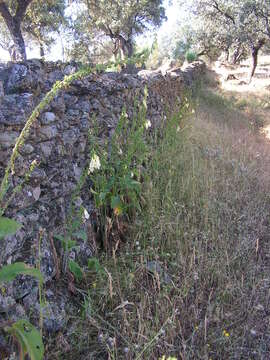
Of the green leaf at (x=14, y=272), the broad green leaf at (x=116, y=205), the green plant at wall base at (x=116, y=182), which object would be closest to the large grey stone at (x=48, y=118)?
the green plant at wall base at (x=116, y=182)

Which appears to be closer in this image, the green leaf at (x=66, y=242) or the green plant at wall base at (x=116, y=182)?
the green leaf at (x=66, y=242)

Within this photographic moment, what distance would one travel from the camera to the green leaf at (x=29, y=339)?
1255 mm

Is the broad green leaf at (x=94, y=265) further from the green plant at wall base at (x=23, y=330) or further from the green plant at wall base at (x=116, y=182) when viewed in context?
the green plant at wall base at (x=23, y=330)

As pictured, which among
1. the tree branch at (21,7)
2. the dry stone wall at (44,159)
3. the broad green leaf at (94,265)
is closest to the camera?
the dry stone wall at (44,159)

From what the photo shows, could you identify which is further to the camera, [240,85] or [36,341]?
[240,85]

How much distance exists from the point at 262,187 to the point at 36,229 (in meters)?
2.96

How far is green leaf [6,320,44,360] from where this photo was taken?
125 cm

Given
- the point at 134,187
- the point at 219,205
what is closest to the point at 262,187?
the point at 219,205

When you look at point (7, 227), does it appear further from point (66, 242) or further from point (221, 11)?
point (221, 11)

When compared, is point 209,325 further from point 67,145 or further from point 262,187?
point 262,187

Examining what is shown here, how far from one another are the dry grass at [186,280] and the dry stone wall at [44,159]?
301 mm

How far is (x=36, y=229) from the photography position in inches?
75.2

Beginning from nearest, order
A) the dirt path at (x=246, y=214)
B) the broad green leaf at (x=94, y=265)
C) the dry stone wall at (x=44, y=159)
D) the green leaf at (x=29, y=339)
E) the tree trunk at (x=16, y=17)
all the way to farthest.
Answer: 1. the green leaf at (x=29, y=339)
2. the dry stone wall at (x=44, y=159)
3. the dirt path at (x=246, y=214)
4. the broad green leaf at (x=94, y=265)
5. the tree trunk at (x=16, y=17)

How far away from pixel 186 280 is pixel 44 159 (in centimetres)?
133
